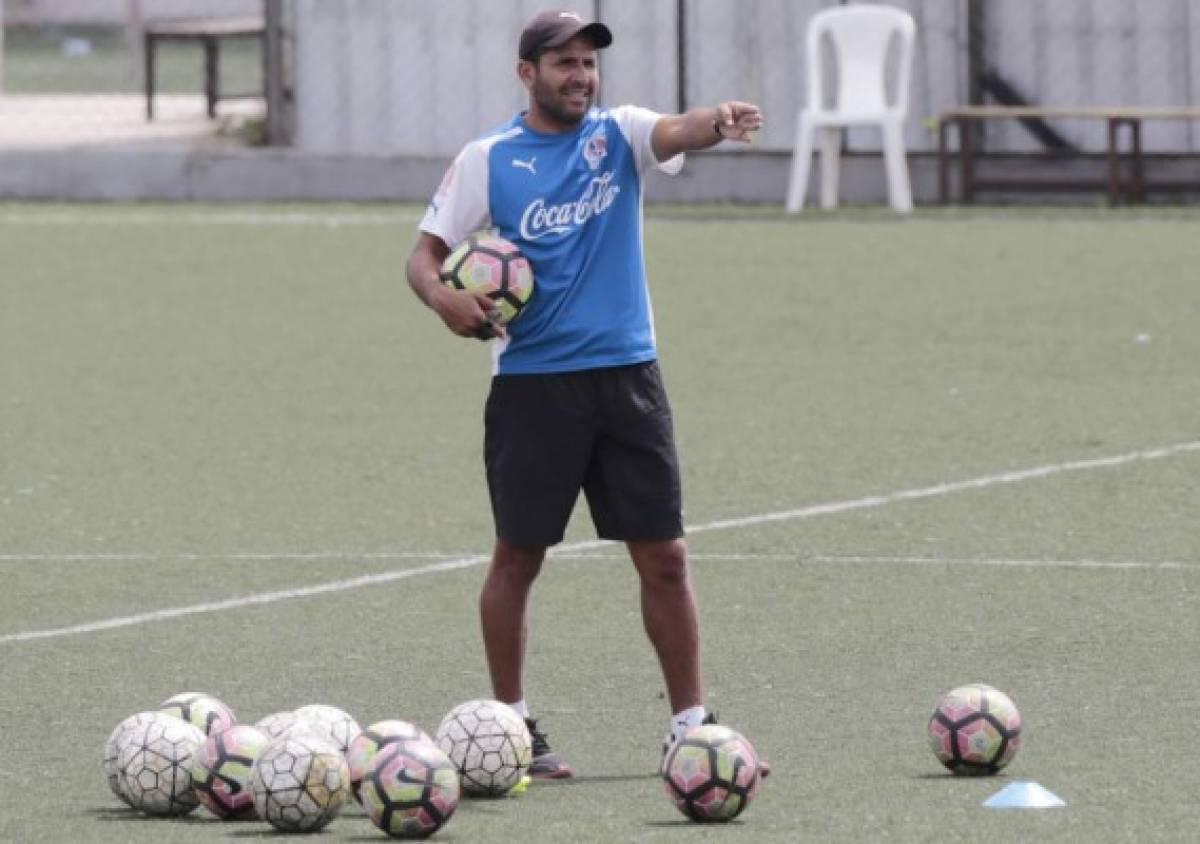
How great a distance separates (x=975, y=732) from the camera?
7.49 metres

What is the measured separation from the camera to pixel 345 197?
2620 cm

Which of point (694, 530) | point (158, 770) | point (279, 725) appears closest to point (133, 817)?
point (158, 770)

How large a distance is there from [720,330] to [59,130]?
463 inches

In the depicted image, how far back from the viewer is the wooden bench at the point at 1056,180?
2397 centimetres

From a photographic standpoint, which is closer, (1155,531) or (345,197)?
(1155,531)

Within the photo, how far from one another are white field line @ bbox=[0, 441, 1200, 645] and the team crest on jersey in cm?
279

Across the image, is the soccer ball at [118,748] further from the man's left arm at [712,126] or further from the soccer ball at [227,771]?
the man's left arm at [712,126]

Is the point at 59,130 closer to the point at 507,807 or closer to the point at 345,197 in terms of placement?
the point at 345,197

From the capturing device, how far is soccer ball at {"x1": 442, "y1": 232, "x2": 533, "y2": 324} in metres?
7.70

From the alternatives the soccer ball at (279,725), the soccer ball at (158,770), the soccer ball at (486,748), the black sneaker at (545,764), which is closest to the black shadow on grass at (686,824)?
the soccer ball at (486,748)

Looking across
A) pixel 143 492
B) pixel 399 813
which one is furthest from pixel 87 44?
pixel 399 813

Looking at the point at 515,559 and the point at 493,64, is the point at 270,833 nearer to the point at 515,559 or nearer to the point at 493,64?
the point at 515,559

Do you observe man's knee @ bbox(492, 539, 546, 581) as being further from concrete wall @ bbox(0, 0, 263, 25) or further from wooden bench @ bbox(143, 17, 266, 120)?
concrete wall @ bbox(0, 0, 263, 25)

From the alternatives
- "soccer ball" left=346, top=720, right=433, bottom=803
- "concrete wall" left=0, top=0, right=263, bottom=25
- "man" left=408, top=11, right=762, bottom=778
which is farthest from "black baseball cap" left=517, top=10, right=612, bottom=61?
"concrete wall" left=0, top=0, right=263, bottom=25
